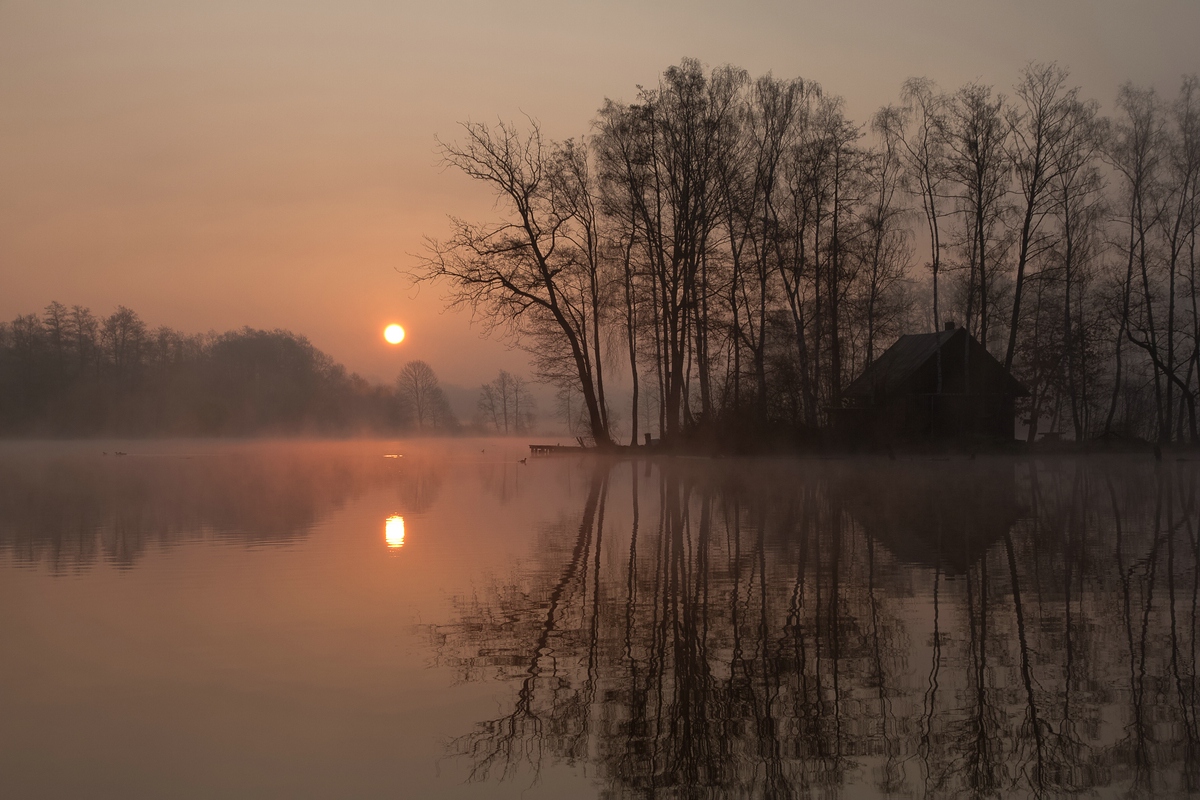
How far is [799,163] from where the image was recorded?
120ft

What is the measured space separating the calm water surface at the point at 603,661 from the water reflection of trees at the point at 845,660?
0.02 m

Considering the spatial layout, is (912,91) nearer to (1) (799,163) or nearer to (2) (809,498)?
(1) (799,163)

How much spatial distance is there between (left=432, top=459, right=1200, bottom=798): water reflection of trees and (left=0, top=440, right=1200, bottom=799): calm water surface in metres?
0.02

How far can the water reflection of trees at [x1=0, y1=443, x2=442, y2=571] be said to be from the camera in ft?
37.0

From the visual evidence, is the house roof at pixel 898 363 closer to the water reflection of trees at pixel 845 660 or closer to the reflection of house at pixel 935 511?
the reflection of house at pixel 935 511

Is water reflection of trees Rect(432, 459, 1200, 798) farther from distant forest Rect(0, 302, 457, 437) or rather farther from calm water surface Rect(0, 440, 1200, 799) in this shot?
distant forest Rect(0, 302, 457, 437)

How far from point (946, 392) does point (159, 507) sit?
105 feet

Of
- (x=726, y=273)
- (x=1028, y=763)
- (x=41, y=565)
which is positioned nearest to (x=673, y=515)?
(x=41, y=565)

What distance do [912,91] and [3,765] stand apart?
129 ft

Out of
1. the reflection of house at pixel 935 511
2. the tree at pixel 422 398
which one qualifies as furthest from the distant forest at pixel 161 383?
the reflection of house at pixel 935 511

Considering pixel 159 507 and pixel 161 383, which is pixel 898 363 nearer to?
pixel 159 507

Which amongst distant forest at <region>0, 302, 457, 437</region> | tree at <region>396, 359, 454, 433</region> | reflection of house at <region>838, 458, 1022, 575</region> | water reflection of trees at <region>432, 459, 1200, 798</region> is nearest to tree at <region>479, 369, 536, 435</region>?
tree at <region>396, 359, 454, 433</region>

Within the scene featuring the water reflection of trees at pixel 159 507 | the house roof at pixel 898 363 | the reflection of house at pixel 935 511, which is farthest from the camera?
the house roof at pixel 898 363

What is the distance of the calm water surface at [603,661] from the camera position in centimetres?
385
